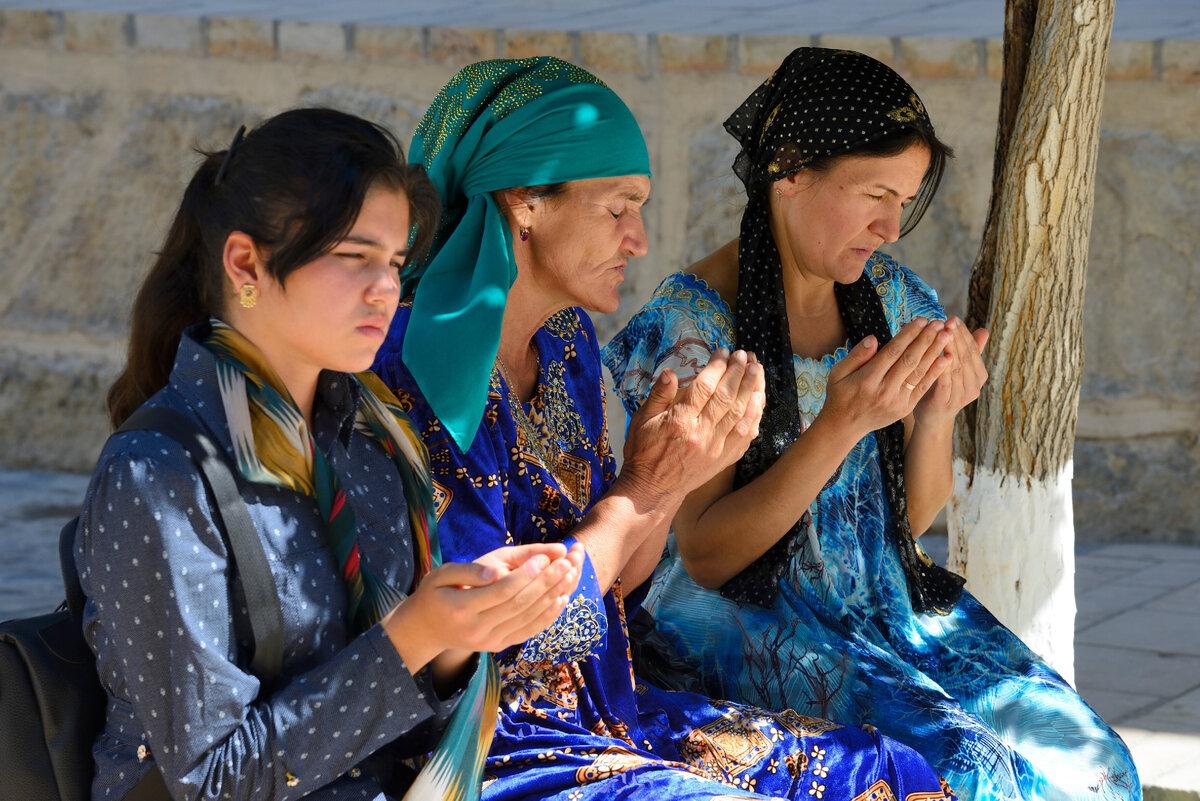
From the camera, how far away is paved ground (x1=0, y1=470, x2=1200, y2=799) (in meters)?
3.94

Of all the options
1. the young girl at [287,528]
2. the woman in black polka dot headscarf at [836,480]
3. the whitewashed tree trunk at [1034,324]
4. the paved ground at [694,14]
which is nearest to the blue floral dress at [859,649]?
the woman in black polka dot headscarf at [836,480]

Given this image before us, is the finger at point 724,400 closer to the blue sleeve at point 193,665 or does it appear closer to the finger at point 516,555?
the finger at point 516,555

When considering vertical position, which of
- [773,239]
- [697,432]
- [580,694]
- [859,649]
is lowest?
[859,649]

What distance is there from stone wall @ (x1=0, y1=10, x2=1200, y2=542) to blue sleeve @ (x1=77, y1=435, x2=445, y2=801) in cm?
380

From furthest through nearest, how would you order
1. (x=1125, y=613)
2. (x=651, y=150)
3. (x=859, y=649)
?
(x=651, y=150)
(x=1125, y=613)
(x=859, y=649)

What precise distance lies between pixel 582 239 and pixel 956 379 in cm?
77

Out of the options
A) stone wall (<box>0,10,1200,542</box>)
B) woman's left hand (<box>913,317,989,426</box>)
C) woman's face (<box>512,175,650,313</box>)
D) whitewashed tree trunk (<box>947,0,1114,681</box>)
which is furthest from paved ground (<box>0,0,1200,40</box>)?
woman's face (<box>512,175,650,313</box>)

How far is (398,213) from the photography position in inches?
80.5

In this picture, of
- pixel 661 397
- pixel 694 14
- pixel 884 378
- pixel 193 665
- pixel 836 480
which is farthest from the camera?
pixel 694 14

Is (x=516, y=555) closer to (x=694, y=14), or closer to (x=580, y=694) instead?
(x=580, y=694)

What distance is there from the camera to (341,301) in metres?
1.99

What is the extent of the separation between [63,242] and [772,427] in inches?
173

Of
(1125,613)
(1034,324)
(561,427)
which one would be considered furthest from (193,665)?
(1125,613)

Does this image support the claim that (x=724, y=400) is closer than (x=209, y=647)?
No
